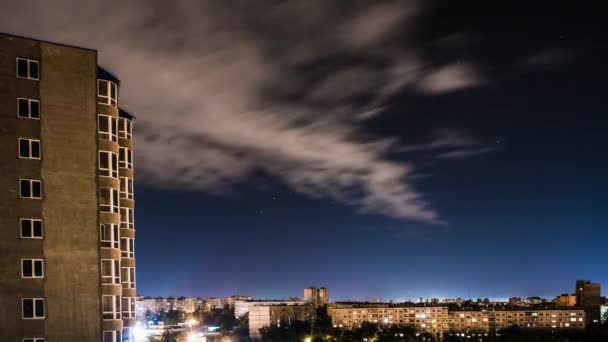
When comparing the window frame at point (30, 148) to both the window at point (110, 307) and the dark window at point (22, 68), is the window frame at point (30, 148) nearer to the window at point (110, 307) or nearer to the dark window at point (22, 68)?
the dark window at point (22, 68)

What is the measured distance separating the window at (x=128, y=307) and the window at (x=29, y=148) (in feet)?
32.2

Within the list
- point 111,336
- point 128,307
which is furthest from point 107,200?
point 128,307

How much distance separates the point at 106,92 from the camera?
25047 millimetres

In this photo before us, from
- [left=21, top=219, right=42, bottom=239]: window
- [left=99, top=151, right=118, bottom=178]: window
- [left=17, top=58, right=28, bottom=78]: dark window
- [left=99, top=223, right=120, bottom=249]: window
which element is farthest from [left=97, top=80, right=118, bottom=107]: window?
[left=21, top=219, right=42, bottom=239]: window

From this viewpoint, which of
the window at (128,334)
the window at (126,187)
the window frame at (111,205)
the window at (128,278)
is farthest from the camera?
the window at (128,278)

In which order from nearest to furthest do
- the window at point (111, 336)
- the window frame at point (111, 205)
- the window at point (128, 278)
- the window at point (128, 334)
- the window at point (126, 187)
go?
the window at point (111, 336) < the window frame at point (111, 205) < the window at point (128, 334) < the window at point (126, 187) < the window at point (128, 278)

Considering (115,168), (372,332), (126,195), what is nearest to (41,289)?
(115,168)

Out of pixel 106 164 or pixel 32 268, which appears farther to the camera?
pixel 106 164

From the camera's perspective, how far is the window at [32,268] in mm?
20359

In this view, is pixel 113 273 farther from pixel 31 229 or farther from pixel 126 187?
pixel 126 187

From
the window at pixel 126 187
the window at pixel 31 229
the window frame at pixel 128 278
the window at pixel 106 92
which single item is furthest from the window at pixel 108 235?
the window frame at pixel 128 278

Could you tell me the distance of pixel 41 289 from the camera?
2052 cm

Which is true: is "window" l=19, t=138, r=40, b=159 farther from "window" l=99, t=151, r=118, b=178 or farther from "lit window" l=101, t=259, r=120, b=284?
"lit window" l=101, t=259, r=120, b=284

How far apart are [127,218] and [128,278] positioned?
8.82 ft
